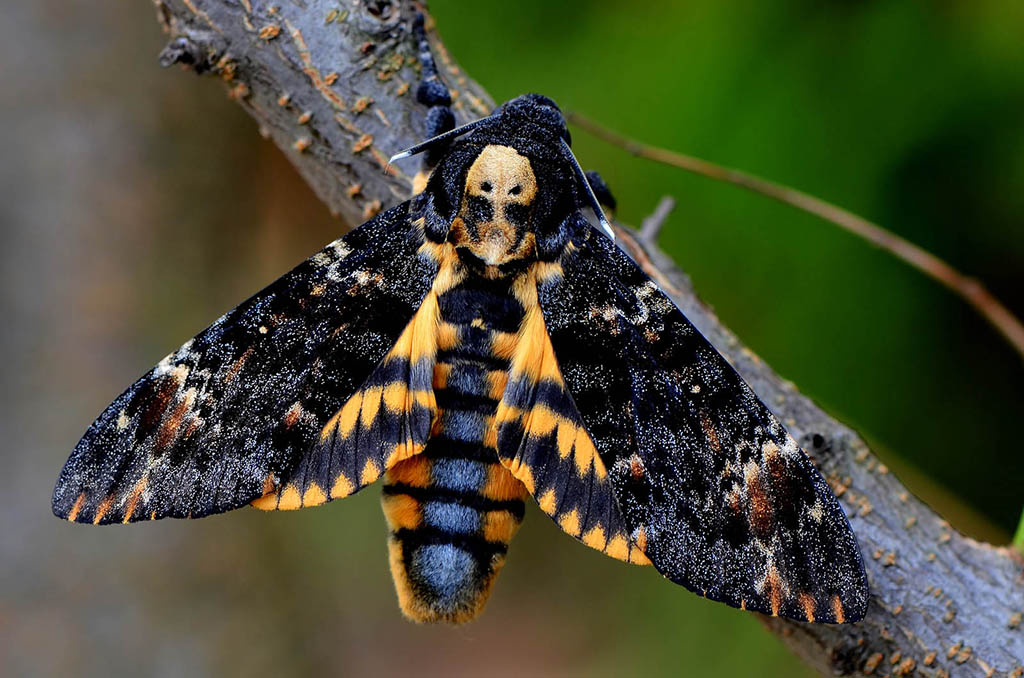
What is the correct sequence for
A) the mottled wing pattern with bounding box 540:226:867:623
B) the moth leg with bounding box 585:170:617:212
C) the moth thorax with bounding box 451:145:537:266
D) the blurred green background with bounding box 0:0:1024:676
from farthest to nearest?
the blurred green background with bounding box 0:0:1024:676
the moth leg with bounding box 585:170:617:212
the moth thorax with bounding box 451:145:537:266
the mottled wing pattern with bounding box 540:226:867:623

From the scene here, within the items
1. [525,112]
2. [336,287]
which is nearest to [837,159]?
[525,112]

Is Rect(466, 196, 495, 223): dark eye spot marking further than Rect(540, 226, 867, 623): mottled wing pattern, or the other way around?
Rect(466, 196, 495, 223): dark eye spot marking

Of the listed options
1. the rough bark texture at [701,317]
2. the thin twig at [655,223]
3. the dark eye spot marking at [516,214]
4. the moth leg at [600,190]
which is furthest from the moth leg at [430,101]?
the thin twig at [655,223]

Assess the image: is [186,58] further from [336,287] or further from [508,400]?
[508,400]

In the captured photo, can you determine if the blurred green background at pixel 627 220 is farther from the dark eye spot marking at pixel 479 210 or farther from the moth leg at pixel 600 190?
the dark eye spot marking at pixel 479 210

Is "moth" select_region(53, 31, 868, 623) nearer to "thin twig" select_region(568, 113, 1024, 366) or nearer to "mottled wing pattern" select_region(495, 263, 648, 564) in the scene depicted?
"mottled wing pattern" select_region(495, 263, 648, 564)

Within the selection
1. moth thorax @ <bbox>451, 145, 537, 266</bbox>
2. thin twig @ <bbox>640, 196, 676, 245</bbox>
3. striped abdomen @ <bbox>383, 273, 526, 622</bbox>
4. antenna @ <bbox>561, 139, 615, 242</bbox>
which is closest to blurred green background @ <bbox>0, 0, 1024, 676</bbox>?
thin twig @ <bbox>640, 196, 676, 245</bbox>

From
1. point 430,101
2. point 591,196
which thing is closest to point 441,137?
point 430,101
